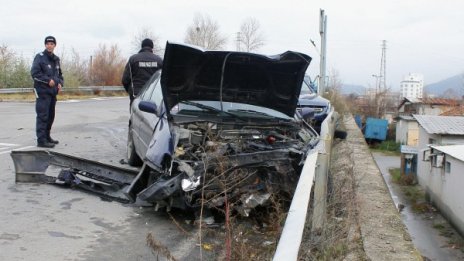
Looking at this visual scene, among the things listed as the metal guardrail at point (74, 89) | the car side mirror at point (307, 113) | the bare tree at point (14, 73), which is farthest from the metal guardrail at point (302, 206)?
the bare tree at point (14, 73)

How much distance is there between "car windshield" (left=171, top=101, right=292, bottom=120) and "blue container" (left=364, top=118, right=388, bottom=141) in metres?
48.9

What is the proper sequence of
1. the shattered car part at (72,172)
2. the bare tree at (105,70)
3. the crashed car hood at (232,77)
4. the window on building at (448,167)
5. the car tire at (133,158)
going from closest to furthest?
the crashed car hood at (232,77)
the shattered car part at (72,172)
the car tire at (133,158)
the window on building at (448,167)
the bare tree at (105,70)

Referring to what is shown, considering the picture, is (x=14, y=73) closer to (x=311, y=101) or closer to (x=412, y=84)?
(x=311, y=101)

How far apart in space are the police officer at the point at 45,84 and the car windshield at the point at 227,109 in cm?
390

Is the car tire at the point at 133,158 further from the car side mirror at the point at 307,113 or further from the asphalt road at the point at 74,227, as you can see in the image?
the car side mirror at the point at 307,113

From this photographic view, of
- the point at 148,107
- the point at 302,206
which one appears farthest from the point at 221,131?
the point at 302,206

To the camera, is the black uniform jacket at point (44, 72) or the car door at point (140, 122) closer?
the car door at point (140, 122)

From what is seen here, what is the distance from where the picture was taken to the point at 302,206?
9.93ft

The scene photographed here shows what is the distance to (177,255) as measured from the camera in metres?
4.29

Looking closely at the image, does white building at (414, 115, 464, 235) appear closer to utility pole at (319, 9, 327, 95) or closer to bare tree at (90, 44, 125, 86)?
utility pole at (319, 9, 327, 95)

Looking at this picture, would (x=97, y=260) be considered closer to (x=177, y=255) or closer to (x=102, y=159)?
(x=177, y=255)

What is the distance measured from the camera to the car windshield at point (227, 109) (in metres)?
5.95

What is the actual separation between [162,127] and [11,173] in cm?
276

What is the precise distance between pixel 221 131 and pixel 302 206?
2648 millimetres
